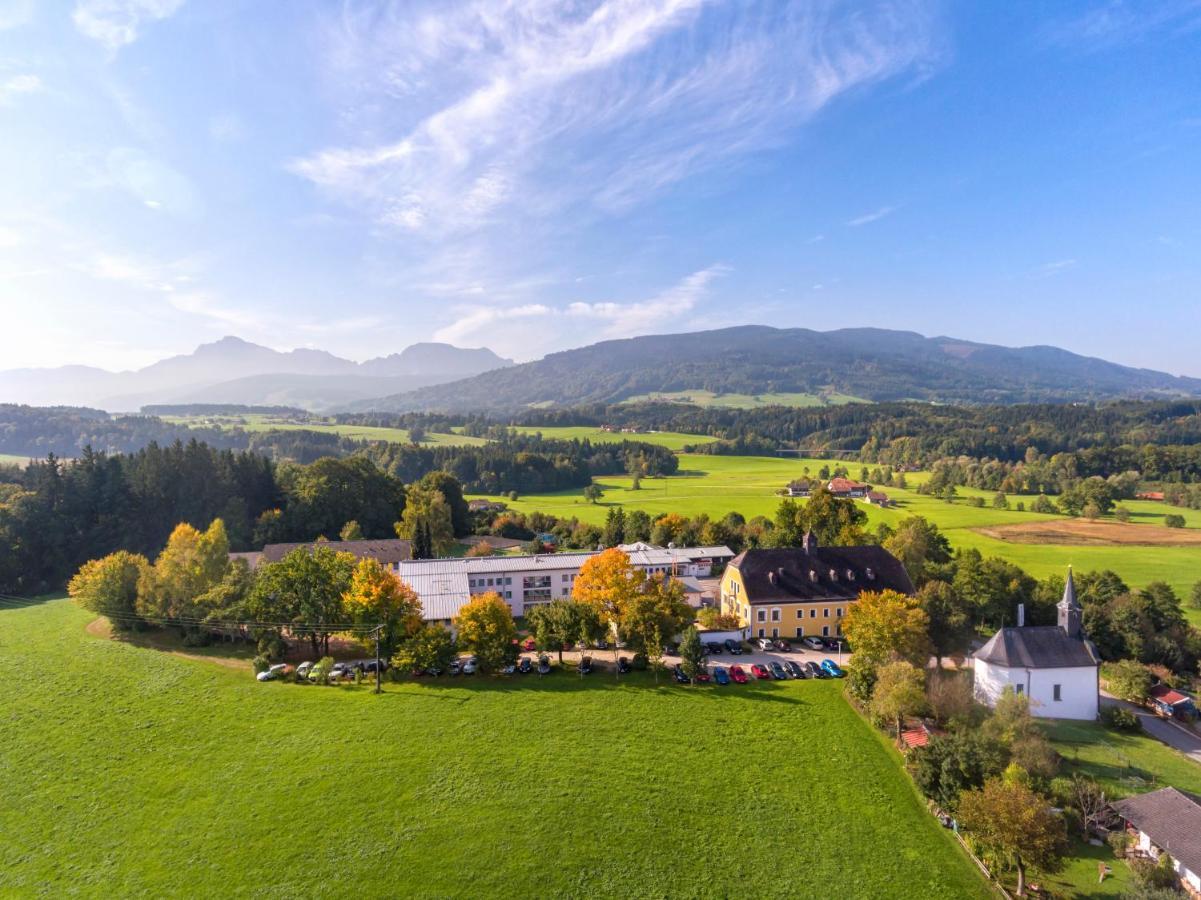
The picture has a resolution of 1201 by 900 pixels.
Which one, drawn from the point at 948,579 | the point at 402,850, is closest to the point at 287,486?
the point at 402,850

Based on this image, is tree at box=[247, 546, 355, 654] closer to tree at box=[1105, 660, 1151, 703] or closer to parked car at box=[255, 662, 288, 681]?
parked car at box=[255, 662, 288, 681]

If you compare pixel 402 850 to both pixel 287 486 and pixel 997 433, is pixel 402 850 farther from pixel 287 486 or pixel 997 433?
pixel 997 433

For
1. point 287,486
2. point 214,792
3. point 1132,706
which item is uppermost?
point 287,486

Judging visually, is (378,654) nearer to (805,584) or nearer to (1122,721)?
(805,584)

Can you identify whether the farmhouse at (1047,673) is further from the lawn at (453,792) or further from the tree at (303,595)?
the tree at (303,595)

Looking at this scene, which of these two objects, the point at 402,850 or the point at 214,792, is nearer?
the point at 402,850
